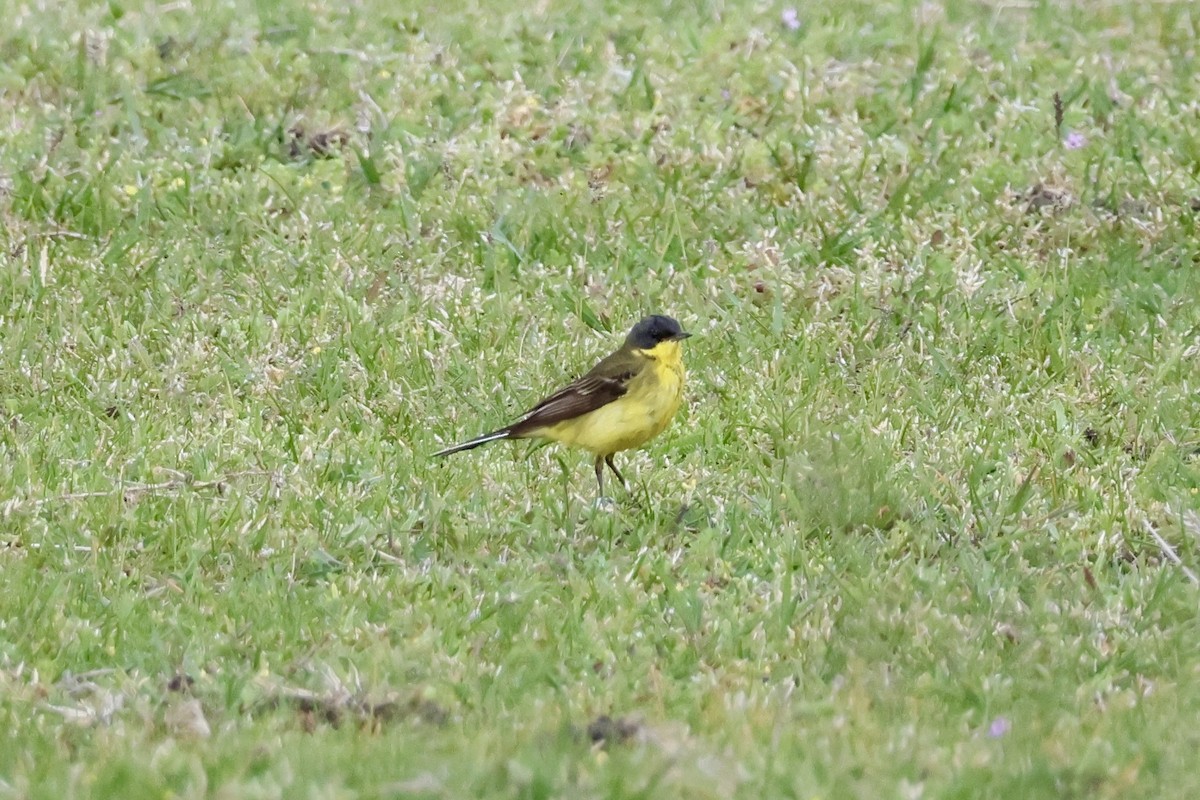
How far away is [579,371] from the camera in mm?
9320

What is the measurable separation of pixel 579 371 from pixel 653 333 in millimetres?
1003

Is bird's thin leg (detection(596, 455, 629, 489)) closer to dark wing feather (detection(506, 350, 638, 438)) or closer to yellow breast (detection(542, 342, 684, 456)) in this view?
yellow breast (detection(542, 342, 684, 456))

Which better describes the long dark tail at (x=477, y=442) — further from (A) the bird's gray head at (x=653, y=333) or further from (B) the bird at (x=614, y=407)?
(A) the bird's gray head at (x=653, y=333)

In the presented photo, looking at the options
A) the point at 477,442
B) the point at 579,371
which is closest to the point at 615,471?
the point at 477,442

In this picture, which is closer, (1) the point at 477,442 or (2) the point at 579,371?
(1) the point at 477,442

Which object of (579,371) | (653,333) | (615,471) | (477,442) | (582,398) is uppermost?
(653,333)

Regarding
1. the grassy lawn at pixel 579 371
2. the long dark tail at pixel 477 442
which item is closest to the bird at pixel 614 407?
the long dark tail at pixel 477 442

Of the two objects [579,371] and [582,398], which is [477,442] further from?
[579,371]

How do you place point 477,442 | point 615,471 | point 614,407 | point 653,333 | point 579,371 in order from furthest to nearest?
1. point 579,371
2. point 653,333
3. point 615,471
4. point 477,442
5. point 614,407

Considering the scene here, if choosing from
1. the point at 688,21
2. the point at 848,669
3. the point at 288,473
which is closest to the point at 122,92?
the point at 688,21

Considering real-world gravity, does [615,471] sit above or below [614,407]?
below

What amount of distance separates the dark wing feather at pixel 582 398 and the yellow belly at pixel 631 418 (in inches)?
1.3

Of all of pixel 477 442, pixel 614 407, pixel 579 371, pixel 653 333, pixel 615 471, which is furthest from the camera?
pixel 579 371

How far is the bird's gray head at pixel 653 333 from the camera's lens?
8344 mm
